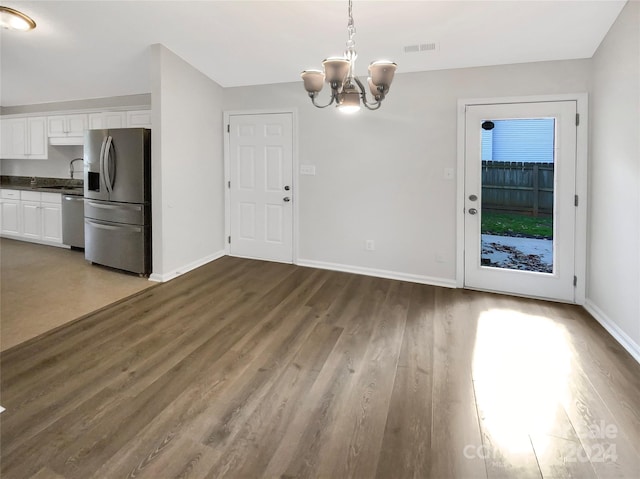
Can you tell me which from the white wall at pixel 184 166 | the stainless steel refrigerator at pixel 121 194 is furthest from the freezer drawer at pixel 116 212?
the white wall at pixel 184 166

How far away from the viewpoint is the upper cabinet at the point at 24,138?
587 cm

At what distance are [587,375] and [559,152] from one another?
2.18 meters

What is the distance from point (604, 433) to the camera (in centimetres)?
183

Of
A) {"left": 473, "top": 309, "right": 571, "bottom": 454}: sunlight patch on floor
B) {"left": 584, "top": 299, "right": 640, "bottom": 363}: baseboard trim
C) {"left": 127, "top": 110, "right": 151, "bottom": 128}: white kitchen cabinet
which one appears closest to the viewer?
{"left": 473, "top": 309, "right": 571, "bottom": 454}: sunlight patch on floor

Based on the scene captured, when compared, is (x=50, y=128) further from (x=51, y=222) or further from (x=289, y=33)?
(x=289, y=33)

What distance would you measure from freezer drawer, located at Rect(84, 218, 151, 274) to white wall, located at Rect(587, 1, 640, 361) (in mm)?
4502

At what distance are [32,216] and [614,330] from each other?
24.5ft

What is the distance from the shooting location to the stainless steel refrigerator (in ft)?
13.5

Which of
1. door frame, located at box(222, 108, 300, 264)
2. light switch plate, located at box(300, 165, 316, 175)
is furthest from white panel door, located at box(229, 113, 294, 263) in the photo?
light switch plate, located at box(300, 165, 316, 175)

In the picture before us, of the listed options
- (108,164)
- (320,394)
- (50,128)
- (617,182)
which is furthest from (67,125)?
(617,182)

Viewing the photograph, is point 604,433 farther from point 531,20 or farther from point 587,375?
point 531,20

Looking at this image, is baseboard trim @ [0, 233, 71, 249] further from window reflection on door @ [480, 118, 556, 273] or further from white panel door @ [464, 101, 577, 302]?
window reflection on door @ [480, 118, 556, 273]

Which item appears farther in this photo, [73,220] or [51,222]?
[51,222]

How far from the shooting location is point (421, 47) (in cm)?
351
